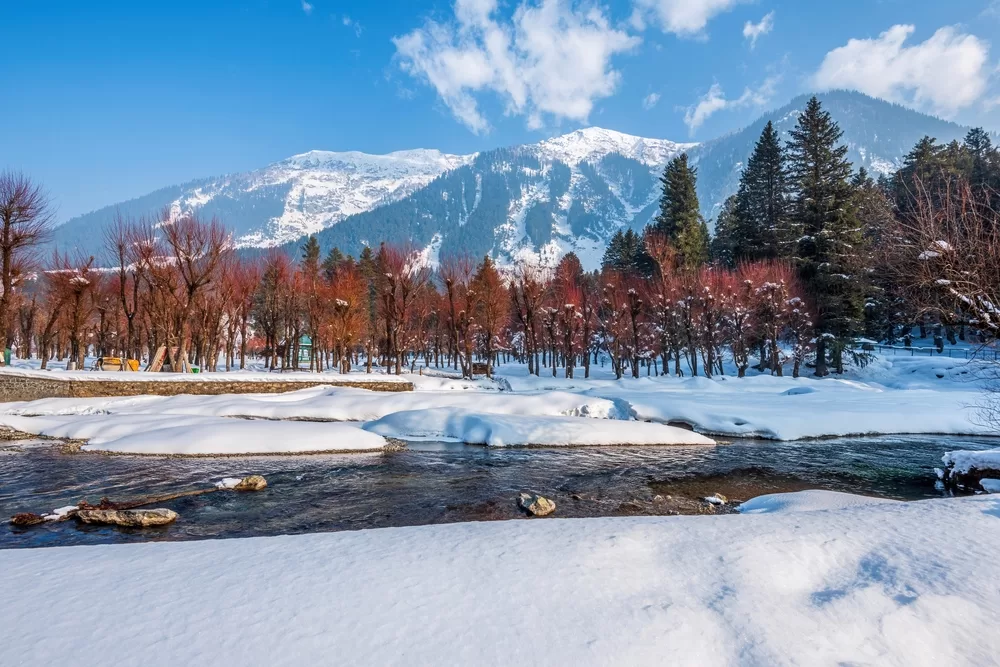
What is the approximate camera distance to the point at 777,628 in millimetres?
3506

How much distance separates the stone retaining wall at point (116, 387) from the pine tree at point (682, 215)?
3623cm

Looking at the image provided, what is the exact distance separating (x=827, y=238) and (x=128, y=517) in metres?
44.5

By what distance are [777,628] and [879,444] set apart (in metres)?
18.5

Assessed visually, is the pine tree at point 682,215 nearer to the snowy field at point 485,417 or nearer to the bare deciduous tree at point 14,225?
the snowy field at point 485,417

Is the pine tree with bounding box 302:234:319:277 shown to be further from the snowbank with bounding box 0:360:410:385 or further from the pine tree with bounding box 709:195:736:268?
the pine tree with bounding box 709:195:736:268

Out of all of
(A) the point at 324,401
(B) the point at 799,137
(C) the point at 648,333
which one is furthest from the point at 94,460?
(B) the point at 799,137

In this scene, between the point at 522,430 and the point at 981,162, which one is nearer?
the point at 522,430

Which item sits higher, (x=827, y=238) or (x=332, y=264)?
(x=332, y=264)

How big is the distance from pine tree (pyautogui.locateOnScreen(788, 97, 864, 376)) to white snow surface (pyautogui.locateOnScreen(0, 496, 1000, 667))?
121 ft

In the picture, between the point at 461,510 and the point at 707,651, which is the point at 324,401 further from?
the point at 707,651

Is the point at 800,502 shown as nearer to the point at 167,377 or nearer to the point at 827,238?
the point at 167,377

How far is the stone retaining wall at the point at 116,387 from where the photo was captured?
20359 millimetres

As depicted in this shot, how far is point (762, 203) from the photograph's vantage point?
48.8 metres

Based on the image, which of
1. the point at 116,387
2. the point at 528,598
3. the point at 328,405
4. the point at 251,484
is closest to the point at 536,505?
the point at 528,598
